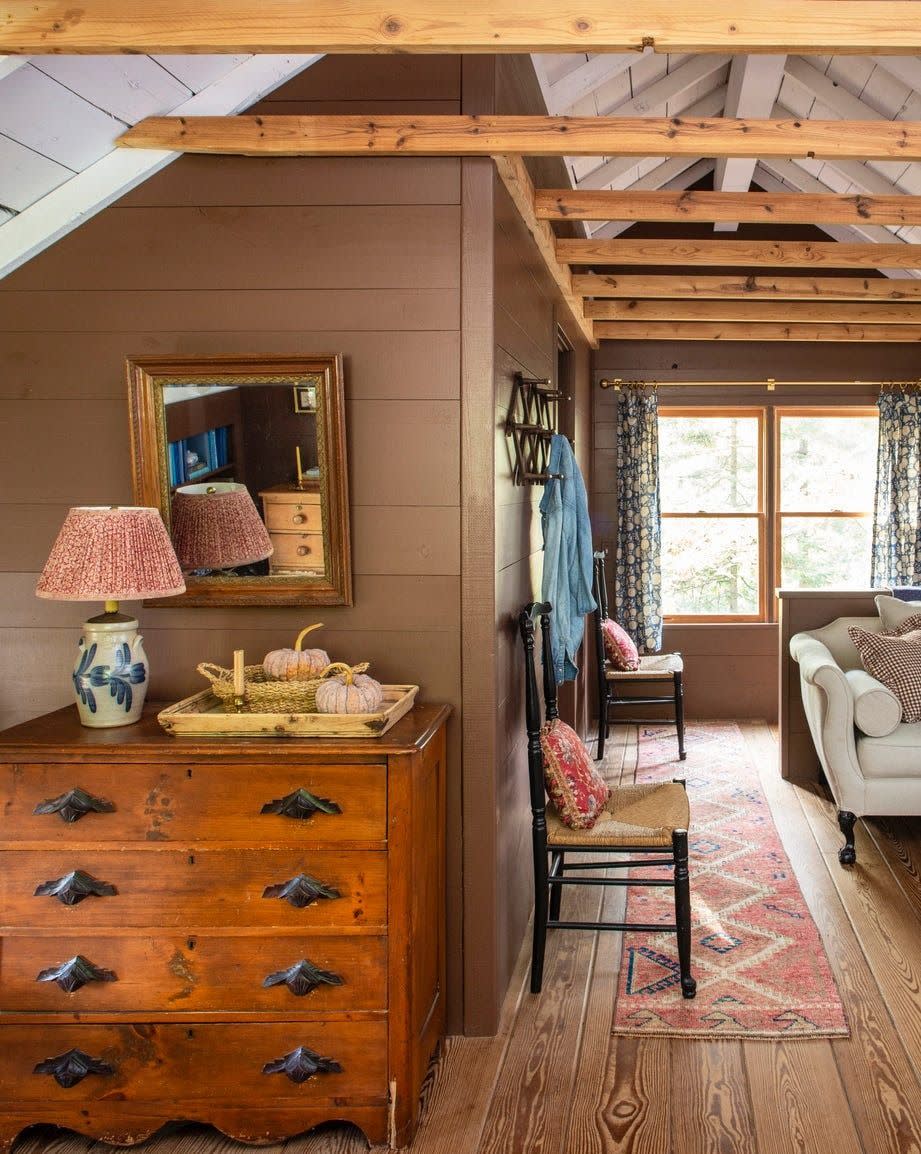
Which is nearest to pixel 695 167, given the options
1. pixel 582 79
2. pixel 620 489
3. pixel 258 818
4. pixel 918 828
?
pixel 620 489

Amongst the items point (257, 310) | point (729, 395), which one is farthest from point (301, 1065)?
Answer: point (729, 395)

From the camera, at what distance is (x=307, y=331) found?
2.87m

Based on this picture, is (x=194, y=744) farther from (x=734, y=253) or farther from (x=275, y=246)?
(x=734, y=253)

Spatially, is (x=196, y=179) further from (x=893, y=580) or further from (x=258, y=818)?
(x=893, y=580)

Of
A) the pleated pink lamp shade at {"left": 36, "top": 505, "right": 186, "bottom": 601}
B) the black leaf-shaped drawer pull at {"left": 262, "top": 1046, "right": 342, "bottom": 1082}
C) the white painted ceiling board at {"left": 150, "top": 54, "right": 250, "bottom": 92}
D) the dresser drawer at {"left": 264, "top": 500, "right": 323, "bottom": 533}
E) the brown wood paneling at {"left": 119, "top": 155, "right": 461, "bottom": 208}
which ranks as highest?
the white painted ceiling board at {"left": 150, "top": 54, "right": 250, "bottom": 92}

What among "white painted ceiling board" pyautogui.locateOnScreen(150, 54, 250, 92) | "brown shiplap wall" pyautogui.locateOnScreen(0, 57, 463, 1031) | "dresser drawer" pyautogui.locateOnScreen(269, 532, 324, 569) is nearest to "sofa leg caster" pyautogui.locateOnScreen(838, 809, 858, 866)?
"brown shiplap wall" pyautogui.locateOnScreen(0, 57, 463, 1031)

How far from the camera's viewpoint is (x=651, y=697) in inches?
279

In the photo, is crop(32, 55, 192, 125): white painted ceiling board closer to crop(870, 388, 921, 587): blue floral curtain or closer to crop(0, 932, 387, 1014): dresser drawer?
crop(0, 932, 387, 1014): dresser drawer

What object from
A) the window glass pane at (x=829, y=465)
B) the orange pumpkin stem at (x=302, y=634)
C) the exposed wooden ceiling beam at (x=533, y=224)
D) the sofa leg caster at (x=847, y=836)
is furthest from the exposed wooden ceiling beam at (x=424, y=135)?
the window glass pane at (x=829, y=465)

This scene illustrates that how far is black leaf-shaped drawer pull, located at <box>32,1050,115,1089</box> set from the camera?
2.45 m

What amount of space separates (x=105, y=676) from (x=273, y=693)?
15.1 inches

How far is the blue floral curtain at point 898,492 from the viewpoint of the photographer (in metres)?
6.90

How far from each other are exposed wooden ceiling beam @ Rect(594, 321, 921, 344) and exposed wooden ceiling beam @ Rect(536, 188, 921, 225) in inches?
108

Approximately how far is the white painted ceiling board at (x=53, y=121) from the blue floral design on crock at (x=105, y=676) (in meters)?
1.15
